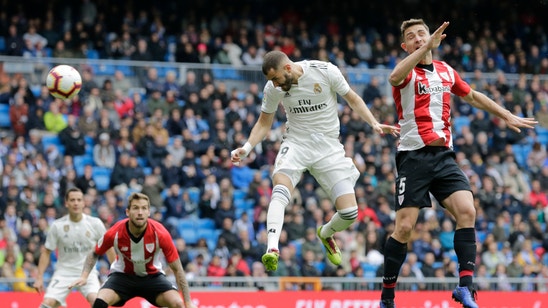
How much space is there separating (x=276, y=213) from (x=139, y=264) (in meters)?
2.21

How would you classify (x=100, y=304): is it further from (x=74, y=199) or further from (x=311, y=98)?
(x=311, y=98)

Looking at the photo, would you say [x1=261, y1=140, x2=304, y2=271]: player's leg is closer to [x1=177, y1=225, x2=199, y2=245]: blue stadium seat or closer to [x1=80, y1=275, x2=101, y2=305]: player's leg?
[x1=80, y1=275, x2=101, y2=305]: player's leg

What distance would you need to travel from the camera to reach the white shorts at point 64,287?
1442 centimetres

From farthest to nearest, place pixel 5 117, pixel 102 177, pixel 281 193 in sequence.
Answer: pixel 5 117 < pixel 102 177 < pixel 281 193

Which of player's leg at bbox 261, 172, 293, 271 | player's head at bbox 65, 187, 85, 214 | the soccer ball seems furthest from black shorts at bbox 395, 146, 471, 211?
player's head at bbox 65, 187, 85, 214

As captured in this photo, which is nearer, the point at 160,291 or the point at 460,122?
the point at 160,291

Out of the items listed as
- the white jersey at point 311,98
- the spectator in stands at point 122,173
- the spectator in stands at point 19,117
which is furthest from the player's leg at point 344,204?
the spectator in stands at point 19,117

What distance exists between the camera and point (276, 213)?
35.8 ft

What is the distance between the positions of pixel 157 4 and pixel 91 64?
18.4 feet

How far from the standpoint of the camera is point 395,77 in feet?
32.0

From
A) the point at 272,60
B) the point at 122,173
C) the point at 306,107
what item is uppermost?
the point at 272,60

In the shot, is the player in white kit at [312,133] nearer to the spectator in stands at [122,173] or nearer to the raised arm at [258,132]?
the raised arm at [258,132]

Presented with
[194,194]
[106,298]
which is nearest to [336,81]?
[106,298]

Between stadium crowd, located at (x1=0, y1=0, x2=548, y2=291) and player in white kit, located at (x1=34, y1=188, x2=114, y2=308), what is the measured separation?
3006 mm
